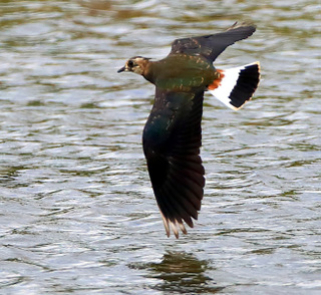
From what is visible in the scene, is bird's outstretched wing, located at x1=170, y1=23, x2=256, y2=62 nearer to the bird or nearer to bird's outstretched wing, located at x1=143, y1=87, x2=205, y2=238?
the bird

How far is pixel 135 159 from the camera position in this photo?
862cm

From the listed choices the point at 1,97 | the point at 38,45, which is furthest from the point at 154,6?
the point at 1,97

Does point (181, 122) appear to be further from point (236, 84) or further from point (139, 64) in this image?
point (139, 64)

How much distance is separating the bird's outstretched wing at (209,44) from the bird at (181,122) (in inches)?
1.6

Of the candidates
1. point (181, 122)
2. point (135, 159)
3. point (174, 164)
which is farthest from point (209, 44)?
point (135, 159)

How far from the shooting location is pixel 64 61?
444 inches

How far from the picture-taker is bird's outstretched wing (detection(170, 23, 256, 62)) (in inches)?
250

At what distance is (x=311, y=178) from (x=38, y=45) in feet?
16.0

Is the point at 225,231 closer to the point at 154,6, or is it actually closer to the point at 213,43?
the point at 213,43

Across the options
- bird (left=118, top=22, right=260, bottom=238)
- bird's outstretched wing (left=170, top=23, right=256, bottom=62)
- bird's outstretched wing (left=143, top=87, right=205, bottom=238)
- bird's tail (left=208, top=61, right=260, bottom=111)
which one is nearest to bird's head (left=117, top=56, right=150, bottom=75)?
bird (left=118, top=22, right=260, bottom=238)

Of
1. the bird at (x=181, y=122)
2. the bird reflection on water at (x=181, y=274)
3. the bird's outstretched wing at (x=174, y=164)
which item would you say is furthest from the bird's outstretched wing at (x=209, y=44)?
the bird reflection on water at (x=181, y=274)

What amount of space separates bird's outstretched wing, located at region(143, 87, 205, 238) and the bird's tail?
364mm

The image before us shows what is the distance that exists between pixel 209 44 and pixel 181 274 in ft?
4.83

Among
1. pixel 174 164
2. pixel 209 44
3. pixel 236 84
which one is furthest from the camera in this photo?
pixel 209 44
